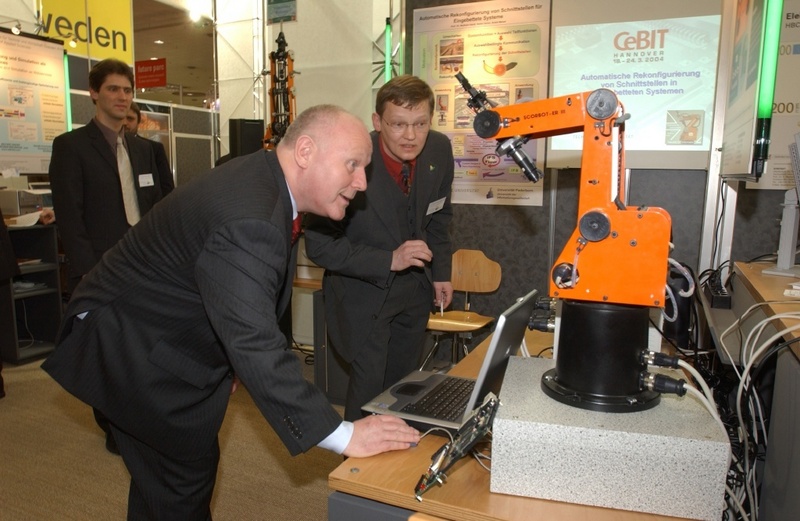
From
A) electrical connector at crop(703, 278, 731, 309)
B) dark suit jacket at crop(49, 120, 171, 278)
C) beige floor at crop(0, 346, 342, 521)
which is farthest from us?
dark suit jacket at crop(49, 120, 171, 278)

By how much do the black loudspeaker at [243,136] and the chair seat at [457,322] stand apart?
1.95m

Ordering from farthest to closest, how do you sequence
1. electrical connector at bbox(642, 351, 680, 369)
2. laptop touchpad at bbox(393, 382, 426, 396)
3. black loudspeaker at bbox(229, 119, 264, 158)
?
black loudspeaker at bbox(229, 119, 264, 158) < laptop touchpad at bbox(393, 382, 426, 396) < electrical connector at bbox(642, 351, 680, 369)

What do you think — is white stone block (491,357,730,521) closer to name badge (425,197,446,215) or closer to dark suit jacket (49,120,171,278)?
name badge (425,197,446,215)

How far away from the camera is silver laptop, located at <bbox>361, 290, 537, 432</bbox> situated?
99 cm

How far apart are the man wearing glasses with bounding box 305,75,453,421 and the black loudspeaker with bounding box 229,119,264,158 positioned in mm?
2366

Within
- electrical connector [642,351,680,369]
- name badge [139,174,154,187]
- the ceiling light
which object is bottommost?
electrical connector [642,351,680,369]

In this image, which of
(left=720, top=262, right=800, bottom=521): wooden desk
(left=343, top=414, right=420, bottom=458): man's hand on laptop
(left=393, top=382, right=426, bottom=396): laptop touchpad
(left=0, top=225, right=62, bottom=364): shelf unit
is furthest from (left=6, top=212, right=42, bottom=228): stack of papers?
(left=720, top=262, right=800, bottom=521): wooden desk

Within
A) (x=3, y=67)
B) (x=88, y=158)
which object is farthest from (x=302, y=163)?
(x=3, y=67)

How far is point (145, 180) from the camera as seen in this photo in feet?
9.75

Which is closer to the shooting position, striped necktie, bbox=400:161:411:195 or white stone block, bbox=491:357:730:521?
white stone block, bbox=491:357:730:521

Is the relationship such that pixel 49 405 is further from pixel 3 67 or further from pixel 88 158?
pixel 3 67

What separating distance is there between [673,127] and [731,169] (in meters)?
0.72

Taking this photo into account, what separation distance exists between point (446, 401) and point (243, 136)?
3410mm

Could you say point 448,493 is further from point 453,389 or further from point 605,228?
point 605,228
